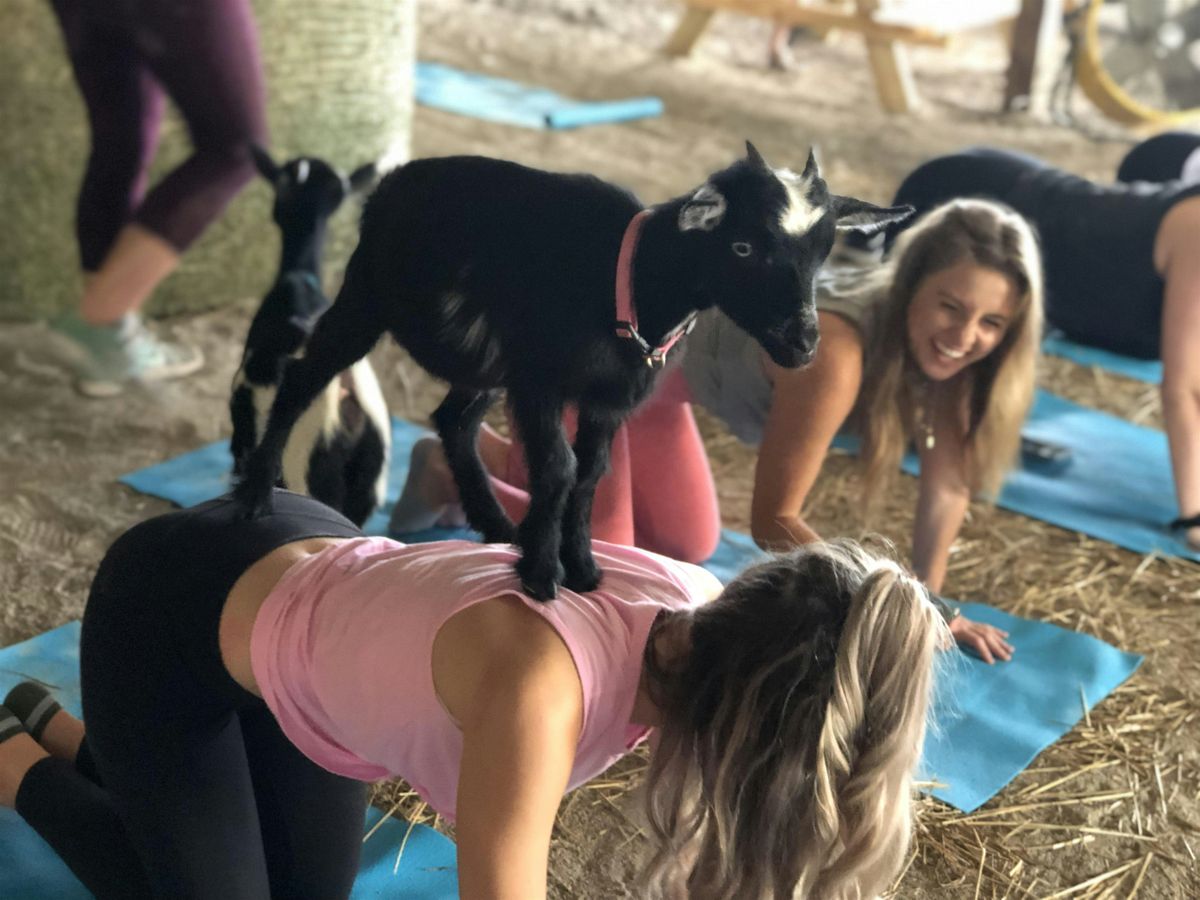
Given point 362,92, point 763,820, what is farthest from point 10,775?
point 362,92

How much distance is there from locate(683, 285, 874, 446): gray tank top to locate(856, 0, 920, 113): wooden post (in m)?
4.66

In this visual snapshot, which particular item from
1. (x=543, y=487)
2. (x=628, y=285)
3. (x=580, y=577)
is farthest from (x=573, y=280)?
(x=580, y=577)

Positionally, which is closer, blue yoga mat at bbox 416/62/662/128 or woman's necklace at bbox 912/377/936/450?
woman's necklace at bbox 912/377/936/450

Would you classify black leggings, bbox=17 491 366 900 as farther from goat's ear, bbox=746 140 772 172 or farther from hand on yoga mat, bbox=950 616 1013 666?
hand on yoga mat, bbox=950 616 1013 666

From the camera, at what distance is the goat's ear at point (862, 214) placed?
1131mm

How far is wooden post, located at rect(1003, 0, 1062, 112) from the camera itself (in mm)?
6148

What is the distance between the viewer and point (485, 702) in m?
1.08

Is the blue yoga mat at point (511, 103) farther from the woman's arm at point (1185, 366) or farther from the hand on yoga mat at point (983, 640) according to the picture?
the hand on yoga mat at point (983, 640)

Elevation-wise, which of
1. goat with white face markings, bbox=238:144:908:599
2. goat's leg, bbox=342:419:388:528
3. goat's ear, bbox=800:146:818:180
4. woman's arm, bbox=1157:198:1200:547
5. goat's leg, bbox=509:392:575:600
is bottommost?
goat's leg, bbox=342:419:388:528

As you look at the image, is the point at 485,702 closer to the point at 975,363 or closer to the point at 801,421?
the point at 801,421

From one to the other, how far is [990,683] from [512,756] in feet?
4.33

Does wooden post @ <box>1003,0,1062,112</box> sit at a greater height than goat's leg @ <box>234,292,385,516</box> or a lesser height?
lesser

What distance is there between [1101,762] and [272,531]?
4.44ft

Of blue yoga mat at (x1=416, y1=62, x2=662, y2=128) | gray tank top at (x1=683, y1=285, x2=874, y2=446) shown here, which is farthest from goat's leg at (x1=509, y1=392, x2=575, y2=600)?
blue yoga mat at (x1=416, y1=62, x2=662, y2=128)
